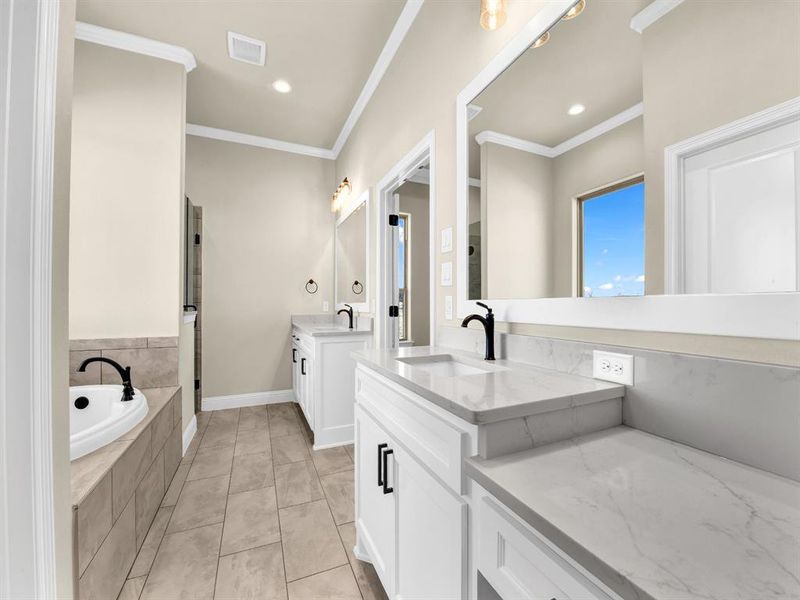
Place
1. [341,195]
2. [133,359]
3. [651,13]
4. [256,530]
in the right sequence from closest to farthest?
[651,13], [256,530], [133,359], [341,195]

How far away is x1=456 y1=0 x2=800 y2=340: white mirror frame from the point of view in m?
0.68

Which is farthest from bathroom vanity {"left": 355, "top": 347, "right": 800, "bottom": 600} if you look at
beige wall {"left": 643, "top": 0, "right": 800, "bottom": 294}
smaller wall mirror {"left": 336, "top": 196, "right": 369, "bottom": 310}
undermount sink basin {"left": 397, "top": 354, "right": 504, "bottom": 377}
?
smaller wall mirror {"left": 336, "top": 196, "right": 369, "bottom": 310}

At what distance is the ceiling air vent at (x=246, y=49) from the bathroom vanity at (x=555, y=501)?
2.55 metres

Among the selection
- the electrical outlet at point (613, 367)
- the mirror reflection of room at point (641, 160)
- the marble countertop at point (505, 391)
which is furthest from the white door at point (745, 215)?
the marble countertop at point (505, 391)

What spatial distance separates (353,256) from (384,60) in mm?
1608

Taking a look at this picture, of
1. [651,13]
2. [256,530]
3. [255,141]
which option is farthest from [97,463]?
[255,141]

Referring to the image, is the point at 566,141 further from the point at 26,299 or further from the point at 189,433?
the point at 189,433

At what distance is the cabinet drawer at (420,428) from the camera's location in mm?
792

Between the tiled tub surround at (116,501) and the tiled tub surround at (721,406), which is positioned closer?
the tiled tub surround at (721,406)

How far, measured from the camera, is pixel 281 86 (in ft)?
9.44

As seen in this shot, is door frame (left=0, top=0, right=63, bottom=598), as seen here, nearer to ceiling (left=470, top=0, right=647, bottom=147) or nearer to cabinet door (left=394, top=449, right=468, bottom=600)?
cabinet door (left=394, top=449, right=468, bottom=600)

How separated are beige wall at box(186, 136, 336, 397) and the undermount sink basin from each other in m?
2.77

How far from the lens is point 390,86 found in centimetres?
242

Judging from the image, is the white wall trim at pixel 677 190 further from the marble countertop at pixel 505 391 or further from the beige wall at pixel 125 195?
the beige wall at pixel 125 195
